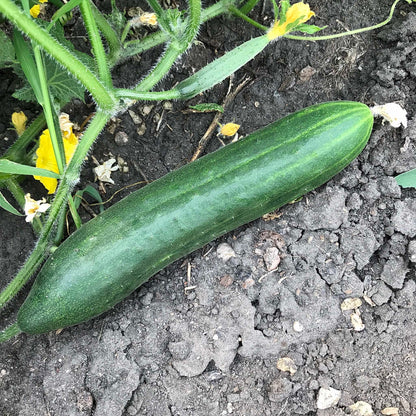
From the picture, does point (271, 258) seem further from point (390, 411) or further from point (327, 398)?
point (390, 411)

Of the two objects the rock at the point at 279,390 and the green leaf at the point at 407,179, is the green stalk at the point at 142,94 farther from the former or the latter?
the rock at the point at 279,390

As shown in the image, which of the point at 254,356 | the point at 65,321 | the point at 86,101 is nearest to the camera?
the point at 65,321

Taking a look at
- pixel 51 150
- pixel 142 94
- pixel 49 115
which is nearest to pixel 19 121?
pixel 51 150

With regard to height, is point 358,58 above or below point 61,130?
below

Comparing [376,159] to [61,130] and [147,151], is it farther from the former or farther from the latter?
[61,130]

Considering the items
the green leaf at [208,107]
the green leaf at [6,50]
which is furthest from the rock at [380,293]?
the green leaf at [6,50]

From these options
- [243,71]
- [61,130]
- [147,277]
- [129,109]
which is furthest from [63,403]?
[243,71]
